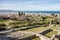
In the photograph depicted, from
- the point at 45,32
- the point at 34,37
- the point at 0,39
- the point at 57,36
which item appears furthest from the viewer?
the point at 45,32

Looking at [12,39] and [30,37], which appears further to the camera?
[30,37]

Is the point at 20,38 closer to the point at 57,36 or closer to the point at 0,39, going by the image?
the point at 0,39

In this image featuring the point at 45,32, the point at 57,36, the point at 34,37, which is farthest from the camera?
the point at 45,32

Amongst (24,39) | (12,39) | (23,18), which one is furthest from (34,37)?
(23,18)

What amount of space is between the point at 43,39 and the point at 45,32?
7.21 meters

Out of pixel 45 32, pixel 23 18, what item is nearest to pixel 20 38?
pixel 45 32

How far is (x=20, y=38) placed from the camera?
2255cm

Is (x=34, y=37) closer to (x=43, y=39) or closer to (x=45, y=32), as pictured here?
(x=43, y=39)

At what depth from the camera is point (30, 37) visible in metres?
24.3

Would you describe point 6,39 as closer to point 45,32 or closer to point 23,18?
point 45,32

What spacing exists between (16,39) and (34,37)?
4.14 m

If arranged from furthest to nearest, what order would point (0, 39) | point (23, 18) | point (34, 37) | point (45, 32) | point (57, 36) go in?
point (23, 18) < point (45, 32) < point (34, 37) < point (57, 36) < point (0, 39)

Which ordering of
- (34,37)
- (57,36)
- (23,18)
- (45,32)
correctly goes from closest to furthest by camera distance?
(57,36)
(34,37)
(45,32)
(23,18)

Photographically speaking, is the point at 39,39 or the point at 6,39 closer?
the point at 6,39
